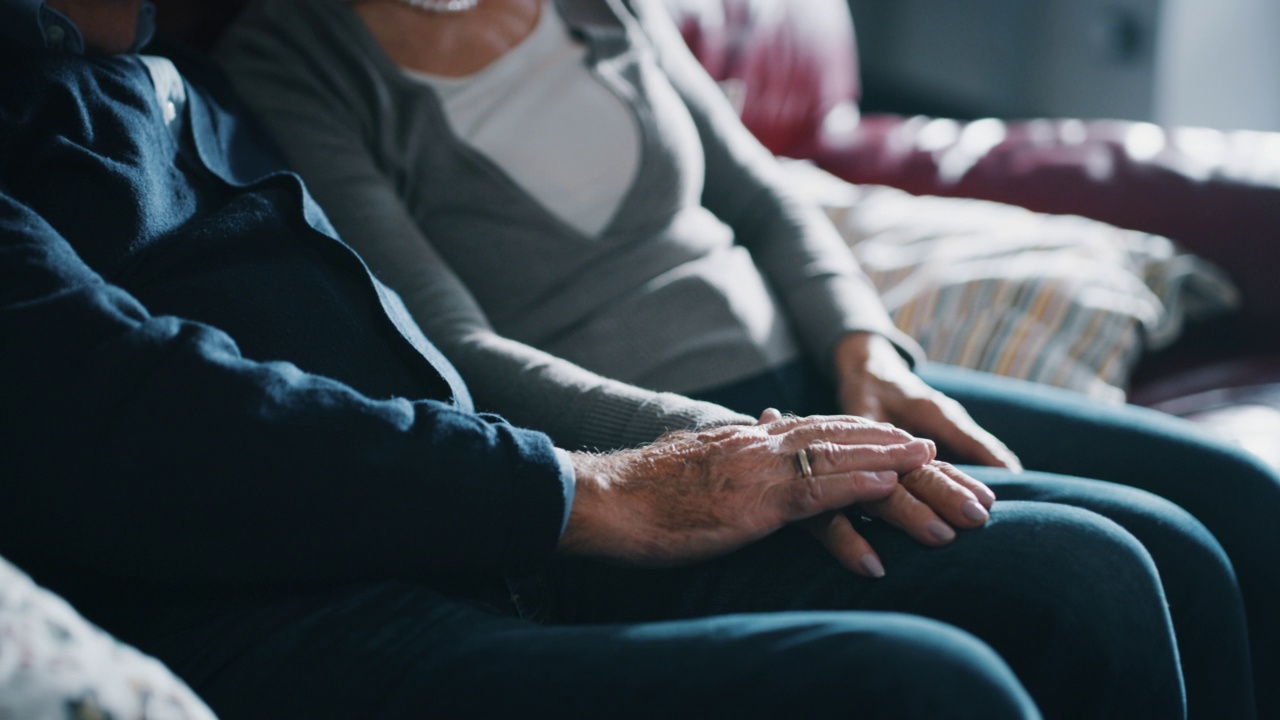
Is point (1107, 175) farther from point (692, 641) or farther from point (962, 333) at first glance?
point (692, 641)

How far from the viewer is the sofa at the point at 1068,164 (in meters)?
1.25

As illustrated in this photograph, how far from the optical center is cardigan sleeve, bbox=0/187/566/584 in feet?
1.71

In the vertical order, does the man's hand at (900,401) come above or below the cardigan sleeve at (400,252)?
below

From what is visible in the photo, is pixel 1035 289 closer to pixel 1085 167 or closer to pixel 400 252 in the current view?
pixel 1085 167

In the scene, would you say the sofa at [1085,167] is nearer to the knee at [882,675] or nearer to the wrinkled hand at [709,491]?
the wrinkled hand at [709,491]

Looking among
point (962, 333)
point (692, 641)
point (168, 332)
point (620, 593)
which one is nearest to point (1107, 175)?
point (962, 333)

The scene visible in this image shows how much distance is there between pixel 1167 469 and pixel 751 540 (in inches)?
17.9

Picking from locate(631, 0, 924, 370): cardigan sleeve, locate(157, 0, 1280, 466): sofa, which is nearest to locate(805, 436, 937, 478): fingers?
locate(631, 0, 924, 370): cardigan sleeve

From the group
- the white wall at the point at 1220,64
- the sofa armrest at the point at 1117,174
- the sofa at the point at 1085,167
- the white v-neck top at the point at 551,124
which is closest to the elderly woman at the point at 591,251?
the white v-neck top at the point at 551,124

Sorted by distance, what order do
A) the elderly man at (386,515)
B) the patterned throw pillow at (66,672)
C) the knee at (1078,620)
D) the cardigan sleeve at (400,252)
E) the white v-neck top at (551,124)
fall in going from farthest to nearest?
1. the white v-neck top at (551,124)
2. the cardigan sleeve at (400,252)
3. the knee at (1078,620)
4. the elderly man at (386,515)
5. the patterned throw pillow at (66,672)


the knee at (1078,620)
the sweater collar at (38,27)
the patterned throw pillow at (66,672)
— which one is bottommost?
the knee at (1078,620)

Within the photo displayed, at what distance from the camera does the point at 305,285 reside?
2.32ft

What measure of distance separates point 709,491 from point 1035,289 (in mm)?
788

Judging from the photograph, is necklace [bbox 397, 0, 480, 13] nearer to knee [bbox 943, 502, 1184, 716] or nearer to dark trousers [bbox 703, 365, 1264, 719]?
dark trousers [bbox 703, 365, 1264, 719]
